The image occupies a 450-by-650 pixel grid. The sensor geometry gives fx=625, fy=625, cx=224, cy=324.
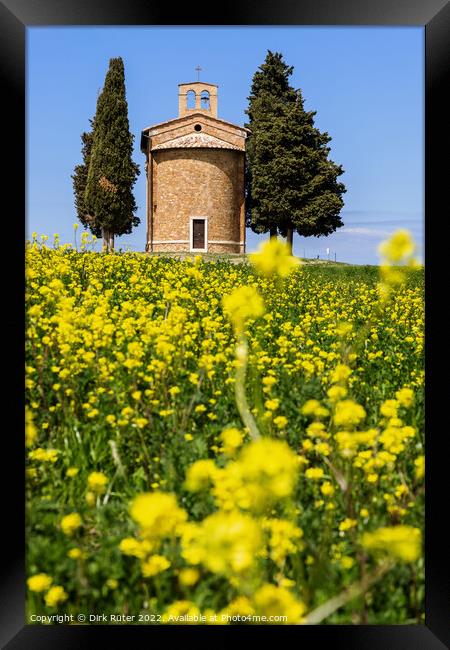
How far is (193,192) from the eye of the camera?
612 centimetres

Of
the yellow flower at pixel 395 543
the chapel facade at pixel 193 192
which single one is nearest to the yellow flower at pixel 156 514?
the yellow flower at pixel 395 543

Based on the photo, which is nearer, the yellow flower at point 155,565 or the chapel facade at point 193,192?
the yellow flower at point 155,565

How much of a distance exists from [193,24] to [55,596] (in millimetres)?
2547

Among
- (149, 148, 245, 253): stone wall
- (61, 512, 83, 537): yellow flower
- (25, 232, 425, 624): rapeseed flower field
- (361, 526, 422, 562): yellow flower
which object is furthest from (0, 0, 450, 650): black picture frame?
(149, 148, 245, 253): stone wall

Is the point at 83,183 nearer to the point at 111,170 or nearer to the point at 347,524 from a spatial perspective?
the point at 111,170

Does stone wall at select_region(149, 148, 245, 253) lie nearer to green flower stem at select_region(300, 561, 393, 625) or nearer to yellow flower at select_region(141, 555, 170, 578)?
yellow flower at select_region(141, 555, 170, 578)

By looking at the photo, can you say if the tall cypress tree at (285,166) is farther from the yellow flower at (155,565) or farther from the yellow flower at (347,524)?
the yellow flower at (155,565)

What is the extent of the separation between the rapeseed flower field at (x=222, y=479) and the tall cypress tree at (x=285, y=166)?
960 mm

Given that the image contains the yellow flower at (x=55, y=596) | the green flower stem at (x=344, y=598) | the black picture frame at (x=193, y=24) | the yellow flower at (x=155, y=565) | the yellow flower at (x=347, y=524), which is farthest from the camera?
the black picture frame at (x=193, y=24)

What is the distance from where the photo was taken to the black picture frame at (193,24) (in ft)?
9.01

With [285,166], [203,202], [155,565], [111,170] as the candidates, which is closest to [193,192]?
[203,202]

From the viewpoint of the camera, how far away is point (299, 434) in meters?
3.32

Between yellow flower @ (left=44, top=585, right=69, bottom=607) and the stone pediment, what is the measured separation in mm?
3667

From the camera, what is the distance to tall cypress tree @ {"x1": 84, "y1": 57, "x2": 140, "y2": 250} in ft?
13.8
